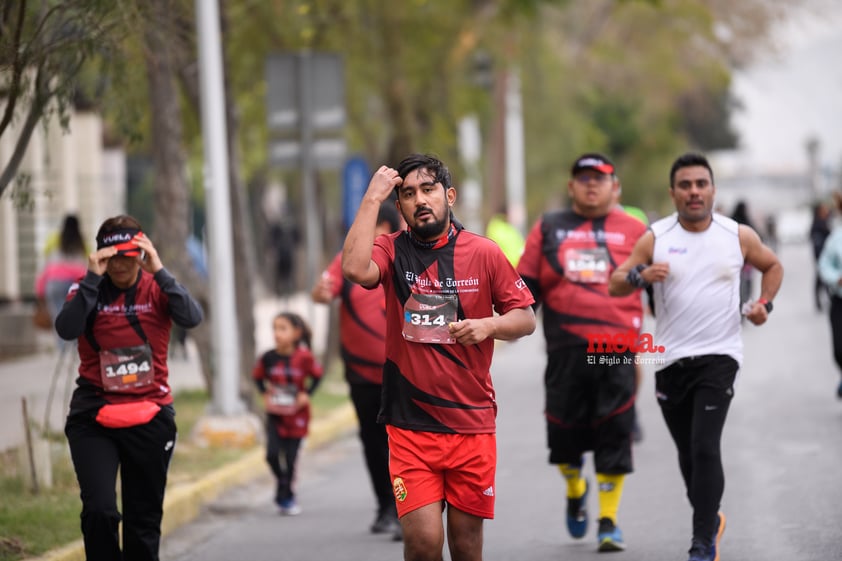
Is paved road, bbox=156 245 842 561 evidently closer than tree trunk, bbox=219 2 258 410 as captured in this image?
Yes

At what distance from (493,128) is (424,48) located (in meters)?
9.96

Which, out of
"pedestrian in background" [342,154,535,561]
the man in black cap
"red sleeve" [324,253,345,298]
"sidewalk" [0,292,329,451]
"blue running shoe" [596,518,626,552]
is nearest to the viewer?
"pedestrian in background" [342,154,535,561]

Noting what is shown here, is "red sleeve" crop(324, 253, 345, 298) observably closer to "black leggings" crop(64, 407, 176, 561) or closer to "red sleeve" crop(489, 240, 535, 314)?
"black leggings" crop(64, 407, 176, 561)

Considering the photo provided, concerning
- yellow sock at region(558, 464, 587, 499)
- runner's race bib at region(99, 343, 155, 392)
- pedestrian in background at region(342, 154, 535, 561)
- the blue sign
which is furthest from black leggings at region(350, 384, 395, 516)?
the blue sign

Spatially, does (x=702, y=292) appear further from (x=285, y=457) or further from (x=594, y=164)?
(x=285, y=457)

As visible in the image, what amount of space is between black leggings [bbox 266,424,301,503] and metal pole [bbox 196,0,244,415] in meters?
2.08

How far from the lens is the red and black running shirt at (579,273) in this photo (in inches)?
320

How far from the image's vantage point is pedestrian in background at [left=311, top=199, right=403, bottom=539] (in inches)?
348

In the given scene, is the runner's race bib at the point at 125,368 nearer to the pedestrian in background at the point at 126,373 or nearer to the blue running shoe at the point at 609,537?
the pedestrian in background at the point at 126,373

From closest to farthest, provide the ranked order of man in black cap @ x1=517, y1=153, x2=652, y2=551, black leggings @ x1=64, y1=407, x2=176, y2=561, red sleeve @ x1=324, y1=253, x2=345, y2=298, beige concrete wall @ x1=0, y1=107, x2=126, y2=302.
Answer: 1. black leggings @ x1=64, y1=407, x2=176, y2=561
2. man in black cap @ x1=517, y1=153, x2=652, y2=551
3. red sleeve @ x1=324, y1=253, x2=345, y2=298
4. beige concrete wall @ x1=0, y1=107, x2=126, y2=302

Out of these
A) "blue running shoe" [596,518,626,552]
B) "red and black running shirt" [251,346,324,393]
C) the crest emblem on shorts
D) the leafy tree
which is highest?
the leafy tree

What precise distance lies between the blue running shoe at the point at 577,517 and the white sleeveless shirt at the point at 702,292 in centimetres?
129

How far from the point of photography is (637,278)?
719 cm

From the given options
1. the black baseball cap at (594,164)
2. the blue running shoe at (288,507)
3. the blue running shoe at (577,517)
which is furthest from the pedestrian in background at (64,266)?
the blue running shoe at (577,517)
